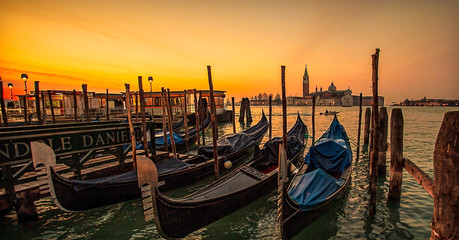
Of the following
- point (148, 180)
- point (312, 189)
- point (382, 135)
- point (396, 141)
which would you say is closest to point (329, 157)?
point (396, 141)

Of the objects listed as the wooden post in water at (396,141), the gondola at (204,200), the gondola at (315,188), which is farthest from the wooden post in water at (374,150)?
the gondola at (204,200)

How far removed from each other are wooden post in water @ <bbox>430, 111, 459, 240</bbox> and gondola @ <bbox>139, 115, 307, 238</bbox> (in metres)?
3.33

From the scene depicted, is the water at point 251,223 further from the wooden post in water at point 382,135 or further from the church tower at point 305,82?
the church tower at point 305,82

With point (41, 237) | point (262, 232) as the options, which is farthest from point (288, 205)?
point (41, 237)

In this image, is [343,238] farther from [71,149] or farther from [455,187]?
[71,149]

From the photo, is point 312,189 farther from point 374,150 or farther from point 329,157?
point 329,157

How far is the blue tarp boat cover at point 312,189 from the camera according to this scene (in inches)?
161

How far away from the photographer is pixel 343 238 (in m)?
4.23

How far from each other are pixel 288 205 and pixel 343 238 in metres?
1.67

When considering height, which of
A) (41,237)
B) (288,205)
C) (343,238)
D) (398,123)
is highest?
(398,123)

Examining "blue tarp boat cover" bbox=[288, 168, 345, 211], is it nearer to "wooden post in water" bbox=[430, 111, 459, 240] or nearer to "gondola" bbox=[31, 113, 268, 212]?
"wooden post in water" bbox=[430, 111, 459, 240]

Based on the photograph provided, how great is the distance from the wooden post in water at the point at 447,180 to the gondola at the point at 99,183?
11.4 feet

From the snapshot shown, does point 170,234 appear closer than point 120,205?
Yes

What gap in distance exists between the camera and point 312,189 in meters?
4.48
